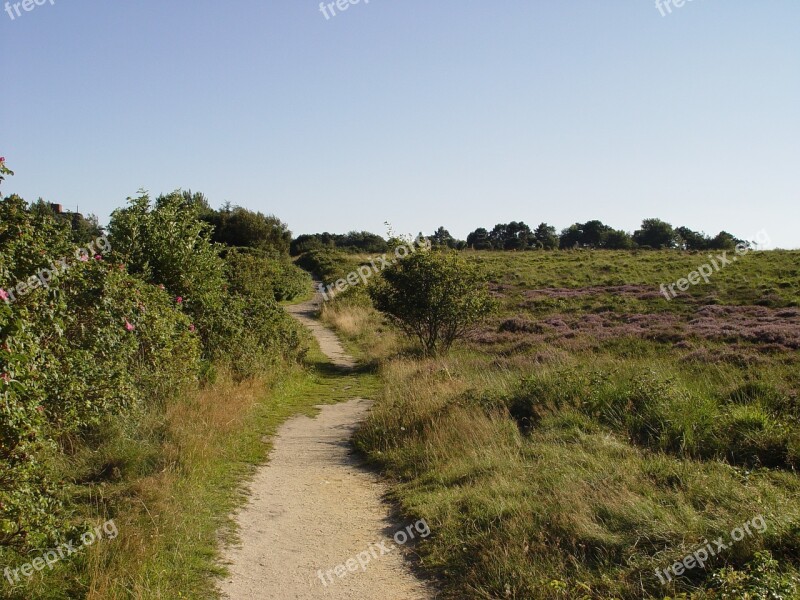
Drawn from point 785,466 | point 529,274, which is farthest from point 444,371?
point 529,274

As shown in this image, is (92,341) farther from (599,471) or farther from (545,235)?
(545,235)

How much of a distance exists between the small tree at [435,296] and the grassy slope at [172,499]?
6.82 m

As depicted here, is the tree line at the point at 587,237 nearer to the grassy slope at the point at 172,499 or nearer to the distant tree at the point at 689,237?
the distant tree at the point at 689,237

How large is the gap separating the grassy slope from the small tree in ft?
22.4

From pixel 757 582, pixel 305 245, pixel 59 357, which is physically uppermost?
pixel 305 245

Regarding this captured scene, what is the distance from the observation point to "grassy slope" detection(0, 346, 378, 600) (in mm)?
4324

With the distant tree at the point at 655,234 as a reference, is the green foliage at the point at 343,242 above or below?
above

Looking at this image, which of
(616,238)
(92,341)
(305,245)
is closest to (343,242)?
(305,245)

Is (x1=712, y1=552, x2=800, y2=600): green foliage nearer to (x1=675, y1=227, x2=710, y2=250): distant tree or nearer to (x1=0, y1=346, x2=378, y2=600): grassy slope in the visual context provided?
(x1=0, y1=346, x2=378, y2=600): grassy slope

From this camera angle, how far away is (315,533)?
5.99 meters

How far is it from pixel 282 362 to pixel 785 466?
35.1 feet

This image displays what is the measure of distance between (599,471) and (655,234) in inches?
3357

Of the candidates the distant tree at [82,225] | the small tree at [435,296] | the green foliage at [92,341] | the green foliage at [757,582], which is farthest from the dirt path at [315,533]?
the small tree at [435,296]

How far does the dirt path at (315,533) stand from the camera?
489 centimetres
